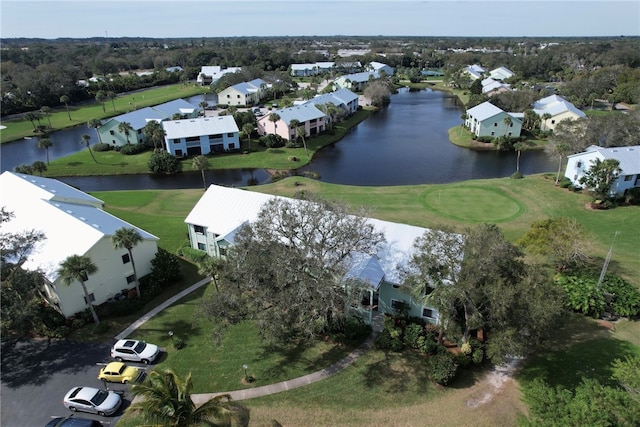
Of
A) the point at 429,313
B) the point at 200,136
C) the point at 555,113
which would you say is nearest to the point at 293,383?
the point at 429,313

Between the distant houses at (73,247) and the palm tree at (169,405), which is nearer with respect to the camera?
the palm tree at (169,405)

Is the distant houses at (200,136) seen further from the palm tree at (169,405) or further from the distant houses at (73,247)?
the palm tree at (169,405)

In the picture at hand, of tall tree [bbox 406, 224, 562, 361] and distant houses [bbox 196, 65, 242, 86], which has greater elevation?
distant houses [bbox 196, 65, 242, 86]

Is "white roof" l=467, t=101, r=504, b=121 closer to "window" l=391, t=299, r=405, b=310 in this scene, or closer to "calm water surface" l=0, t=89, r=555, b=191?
"calm water surface" l=0, t=89, r=555, b=191

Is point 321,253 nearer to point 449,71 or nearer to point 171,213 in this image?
point 171,213

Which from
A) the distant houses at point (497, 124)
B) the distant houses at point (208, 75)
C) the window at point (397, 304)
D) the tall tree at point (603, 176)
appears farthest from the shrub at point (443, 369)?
the distant houses at point (208, 75)

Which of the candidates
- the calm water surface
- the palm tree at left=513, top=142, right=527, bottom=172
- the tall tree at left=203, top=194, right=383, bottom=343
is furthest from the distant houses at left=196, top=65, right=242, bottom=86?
the tall tree at left=203, top=194, right=383, bottom=343

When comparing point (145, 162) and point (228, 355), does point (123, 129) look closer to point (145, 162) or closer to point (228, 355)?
point (145, 162)
